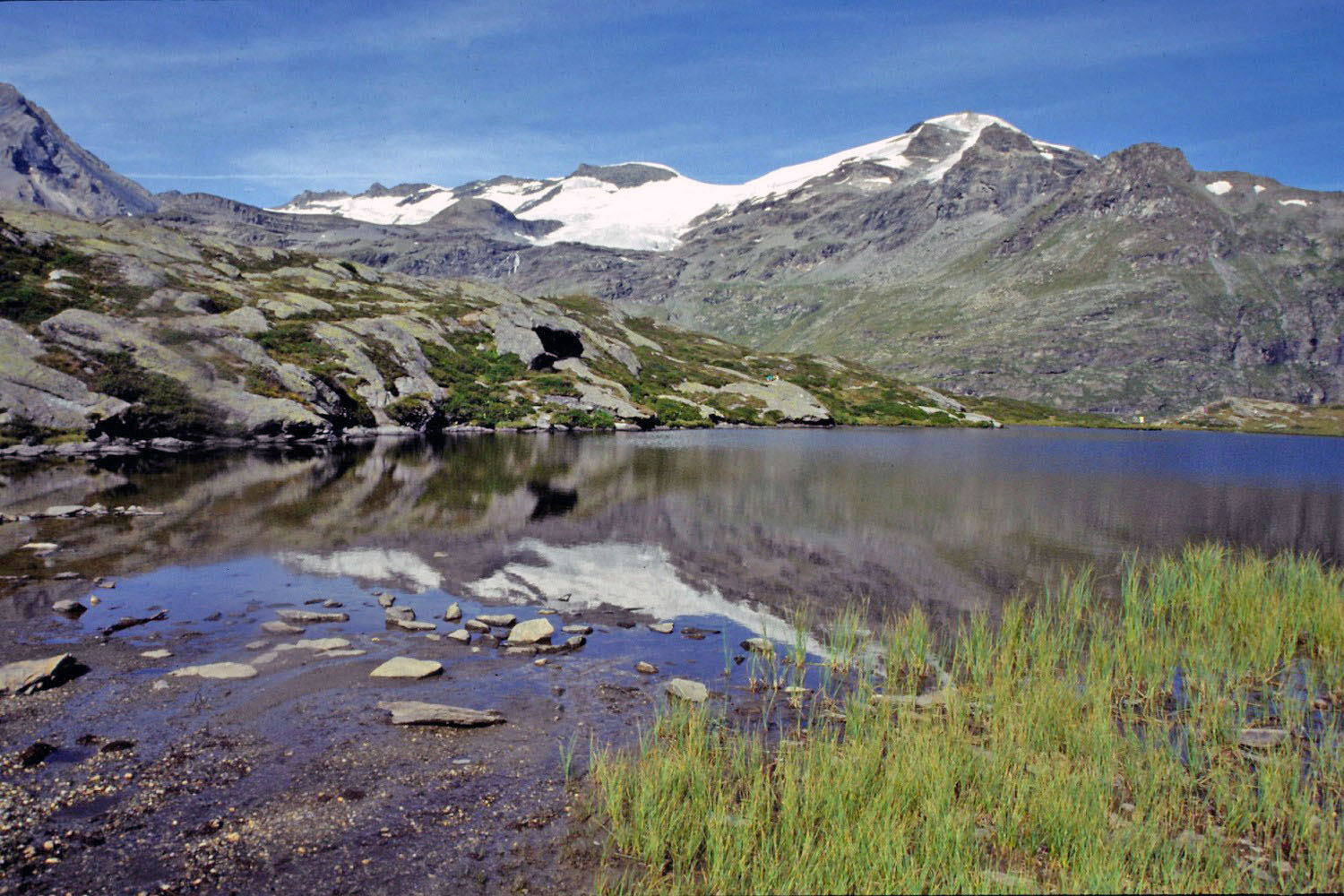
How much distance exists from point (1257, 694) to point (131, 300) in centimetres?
9901

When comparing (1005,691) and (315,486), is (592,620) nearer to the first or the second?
(1005,691)

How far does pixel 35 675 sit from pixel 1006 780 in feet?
59.2

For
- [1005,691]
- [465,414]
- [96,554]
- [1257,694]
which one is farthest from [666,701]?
[465,414]

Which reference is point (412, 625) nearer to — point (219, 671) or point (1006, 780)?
point (219, 671)

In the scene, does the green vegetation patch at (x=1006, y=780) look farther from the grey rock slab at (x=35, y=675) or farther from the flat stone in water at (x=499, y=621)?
the grey rock slab at (x=35, y=675)

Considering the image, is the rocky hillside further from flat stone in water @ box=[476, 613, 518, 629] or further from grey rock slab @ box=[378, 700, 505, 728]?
grey rock slab @ box=[378, 700, 505, 728]

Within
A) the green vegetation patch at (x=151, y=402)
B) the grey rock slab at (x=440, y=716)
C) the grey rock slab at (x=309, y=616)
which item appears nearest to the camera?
the grey rock slab at (x=440, y=716)

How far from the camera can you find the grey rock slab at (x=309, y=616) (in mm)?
19578

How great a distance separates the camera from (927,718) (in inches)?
498

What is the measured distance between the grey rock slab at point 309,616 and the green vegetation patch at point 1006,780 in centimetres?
1078

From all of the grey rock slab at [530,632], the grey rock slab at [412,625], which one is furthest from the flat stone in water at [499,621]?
the grey rock slab at [412,625]

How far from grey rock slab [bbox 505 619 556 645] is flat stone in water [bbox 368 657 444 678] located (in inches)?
95.2

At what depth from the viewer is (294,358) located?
283 feet

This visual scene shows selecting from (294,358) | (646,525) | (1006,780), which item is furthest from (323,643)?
(294,358)
